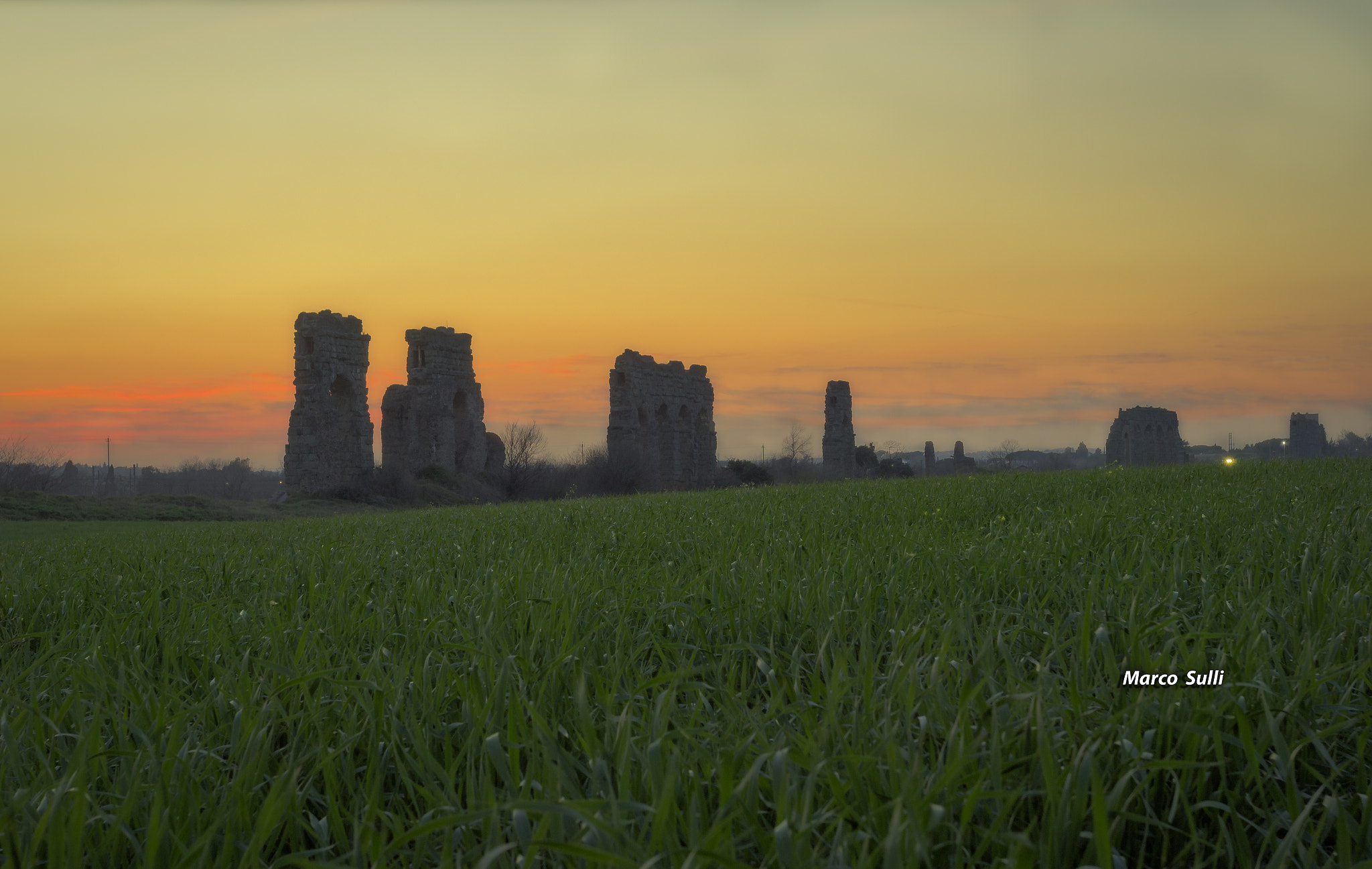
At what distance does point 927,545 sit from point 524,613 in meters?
2.22

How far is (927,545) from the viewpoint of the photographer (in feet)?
14.0

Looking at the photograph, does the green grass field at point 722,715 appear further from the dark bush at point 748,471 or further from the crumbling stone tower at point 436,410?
the dark bush at point 748,471

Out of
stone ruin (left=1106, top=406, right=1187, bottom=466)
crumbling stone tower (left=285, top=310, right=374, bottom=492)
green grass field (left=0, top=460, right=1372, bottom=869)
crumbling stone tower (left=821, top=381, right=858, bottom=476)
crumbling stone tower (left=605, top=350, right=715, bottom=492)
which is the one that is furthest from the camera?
stone ruin (left=1106, top=406, right=1187, bottom=466)

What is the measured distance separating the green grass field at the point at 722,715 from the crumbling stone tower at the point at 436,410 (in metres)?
32.2

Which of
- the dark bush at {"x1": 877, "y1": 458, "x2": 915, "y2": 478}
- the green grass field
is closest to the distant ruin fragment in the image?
the dark bush at {"x1": 877, "y1": 458, "x2": 915, "y2": 478}

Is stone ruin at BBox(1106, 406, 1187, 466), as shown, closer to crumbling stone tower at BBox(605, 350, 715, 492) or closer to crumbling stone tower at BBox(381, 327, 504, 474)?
crumbling stone tower at BBox(605, 350, 715, 492)

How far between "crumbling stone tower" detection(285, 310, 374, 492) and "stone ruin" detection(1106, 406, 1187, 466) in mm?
52607

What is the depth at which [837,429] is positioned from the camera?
166 feet

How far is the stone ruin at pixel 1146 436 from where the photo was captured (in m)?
62.0

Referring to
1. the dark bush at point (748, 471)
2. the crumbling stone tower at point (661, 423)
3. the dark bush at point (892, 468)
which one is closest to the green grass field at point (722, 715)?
the crumbling stone tower at point (661, 423)

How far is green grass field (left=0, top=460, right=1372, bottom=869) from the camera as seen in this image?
1.35 metres

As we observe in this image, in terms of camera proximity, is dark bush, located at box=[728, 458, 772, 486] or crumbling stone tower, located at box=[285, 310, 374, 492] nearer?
crumbling stone tower, located at box=[285, 310, 374, 492]

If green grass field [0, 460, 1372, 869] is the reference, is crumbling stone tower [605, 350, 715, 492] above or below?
above

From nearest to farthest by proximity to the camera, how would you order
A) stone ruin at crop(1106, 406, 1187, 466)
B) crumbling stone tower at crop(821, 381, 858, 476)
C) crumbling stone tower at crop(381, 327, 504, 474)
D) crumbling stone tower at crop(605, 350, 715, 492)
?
crumbling stone tower at crop(381, 327, 504, 474), crumbling stone tower at crop(605, 350, 715, 492), crumbling stone tower at crop(821, 381, 858, 476), stone ruin at crop(1106, 406, 1187, 466)
